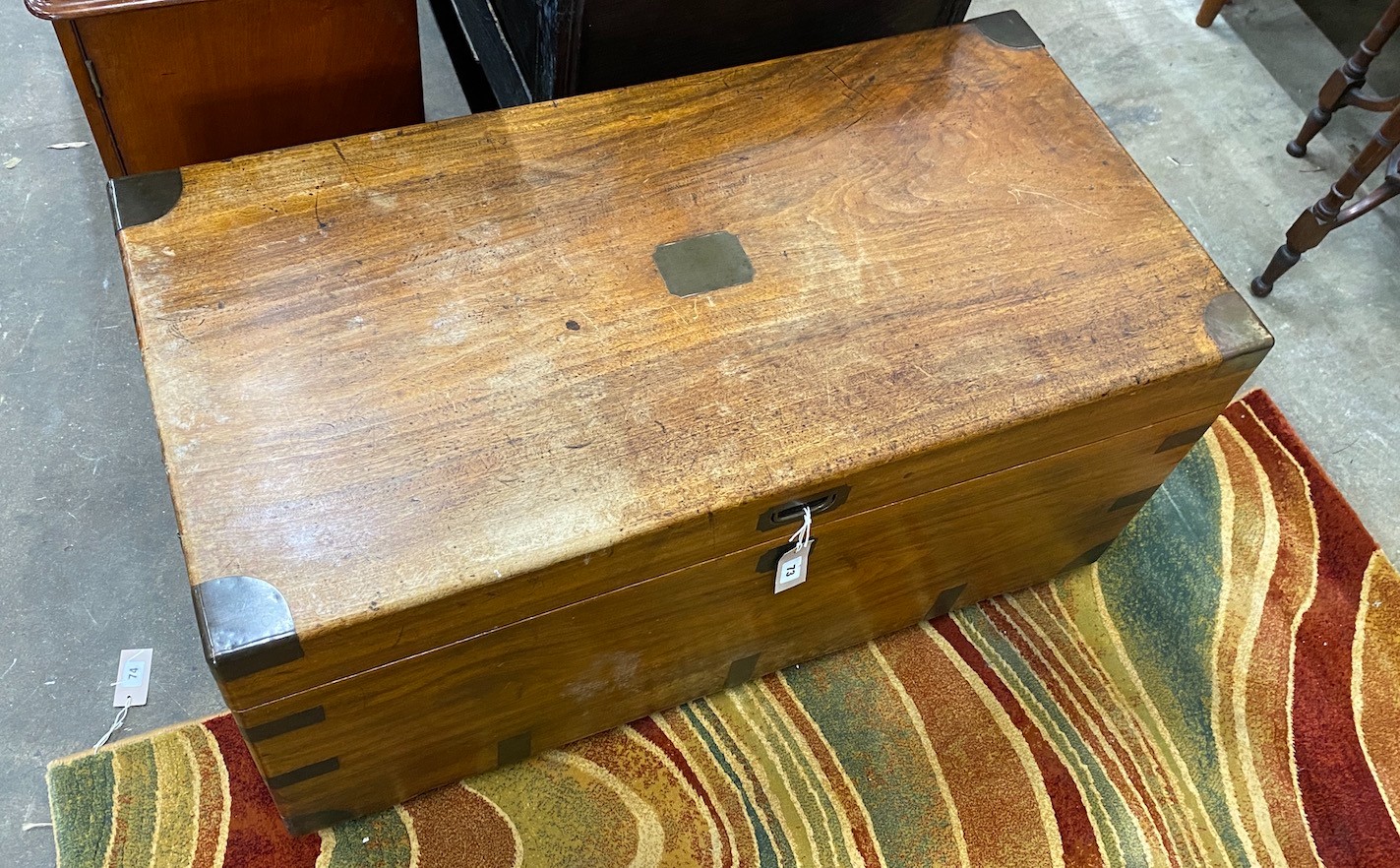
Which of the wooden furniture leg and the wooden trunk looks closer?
the wooden trunk

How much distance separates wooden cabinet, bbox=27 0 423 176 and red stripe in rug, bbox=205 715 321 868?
68 centimetres

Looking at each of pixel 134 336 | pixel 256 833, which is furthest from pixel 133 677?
pixel 134 336

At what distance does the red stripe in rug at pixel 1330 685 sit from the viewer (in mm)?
1276

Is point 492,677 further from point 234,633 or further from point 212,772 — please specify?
point 212,772

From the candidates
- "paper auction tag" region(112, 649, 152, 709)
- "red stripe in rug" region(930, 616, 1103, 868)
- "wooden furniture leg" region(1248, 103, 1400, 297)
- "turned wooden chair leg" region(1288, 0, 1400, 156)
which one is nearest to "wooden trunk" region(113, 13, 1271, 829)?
"red stripe in rug" region(930, 616, 1103, 868)

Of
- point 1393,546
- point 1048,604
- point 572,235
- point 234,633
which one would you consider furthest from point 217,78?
point 1393,546

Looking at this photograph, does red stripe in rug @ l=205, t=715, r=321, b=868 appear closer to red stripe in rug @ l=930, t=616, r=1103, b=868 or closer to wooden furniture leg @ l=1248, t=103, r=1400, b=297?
red stripe in rug @ l=930, t=616, r=1103, b=868

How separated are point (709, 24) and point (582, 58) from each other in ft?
0.49

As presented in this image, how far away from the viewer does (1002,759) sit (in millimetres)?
1296

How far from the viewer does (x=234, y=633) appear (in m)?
0.82

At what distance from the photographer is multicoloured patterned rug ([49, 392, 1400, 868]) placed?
3.91 feet

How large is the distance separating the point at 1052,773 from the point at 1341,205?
3.02 feet

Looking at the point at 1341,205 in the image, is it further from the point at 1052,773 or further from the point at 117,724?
the point at 117,724

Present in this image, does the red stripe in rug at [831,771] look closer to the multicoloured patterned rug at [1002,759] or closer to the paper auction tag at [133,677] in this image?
the multicoloured patterned rug at [1002,759]
